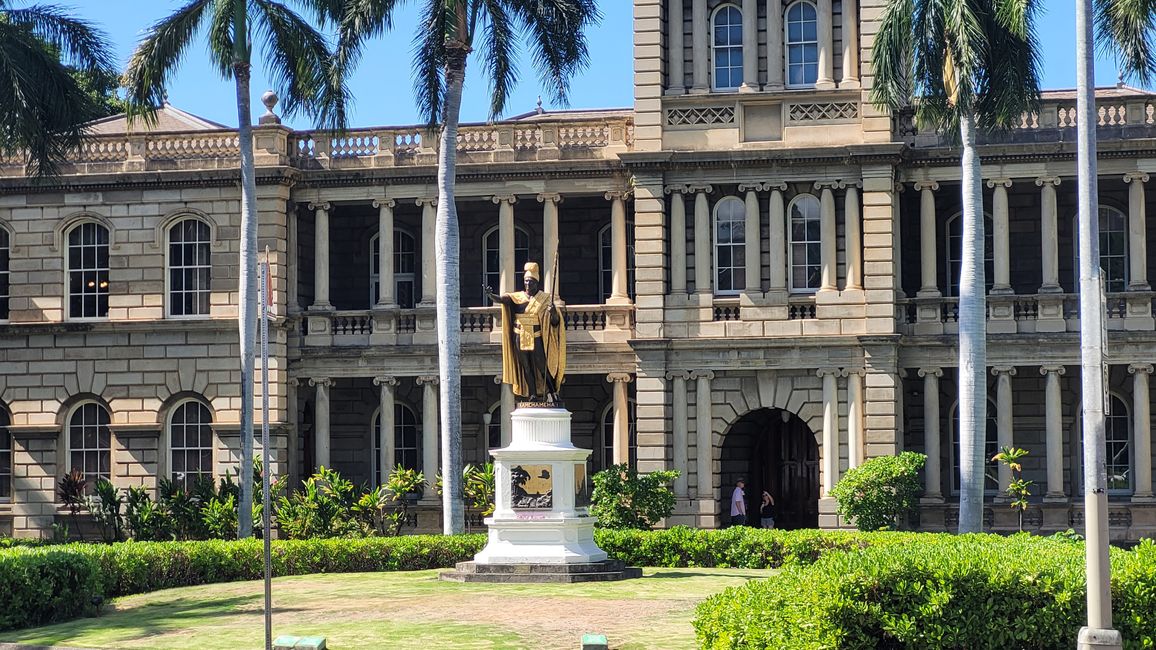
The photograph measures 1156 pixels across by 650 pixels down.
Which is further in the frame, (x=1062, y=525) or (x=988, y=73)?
(x=1062, y=525)

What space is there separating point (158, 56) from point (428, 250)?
7625mm

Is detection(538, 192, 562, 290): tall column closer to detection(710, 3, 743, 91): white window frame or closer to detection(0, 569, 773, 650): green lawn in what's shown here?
detection(710, 3, 743, 91): white window frame

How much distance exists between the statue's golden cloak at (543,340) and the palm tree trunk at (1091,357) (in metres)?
11.3

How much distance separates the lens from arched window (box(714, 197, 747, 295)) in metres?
36.2

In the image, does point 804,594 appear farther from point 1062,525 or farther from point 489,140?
point 489,140

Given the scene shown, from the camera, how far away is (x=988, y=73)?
101 feet

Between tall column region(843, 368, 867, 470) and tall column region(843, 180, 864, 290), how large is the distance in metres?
1.78

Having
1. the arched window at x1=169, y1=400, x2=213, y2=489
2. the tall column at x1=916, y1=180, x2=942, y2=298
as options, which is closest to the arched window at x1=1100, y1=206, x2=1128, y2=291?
the tall column at x1=916, y1=180, x2=942, y2=298

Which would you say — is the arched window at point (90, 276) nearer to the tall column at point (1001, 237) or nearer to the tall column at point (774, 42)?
the tall column at point (774, 42)

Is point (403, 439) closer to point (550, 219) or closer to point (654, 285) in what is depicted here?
point (550, 219)

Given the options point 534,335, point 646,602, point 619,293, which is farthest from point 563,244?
point 646,602

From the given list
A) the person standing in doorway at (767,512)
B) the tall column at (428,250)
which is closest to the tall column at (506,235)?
the tall column at (428,250)

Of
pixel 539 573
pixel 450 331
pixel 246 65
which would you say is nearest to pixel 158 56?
pixel 246 65

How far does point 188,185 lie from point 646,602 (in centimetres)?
1939
